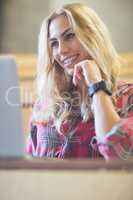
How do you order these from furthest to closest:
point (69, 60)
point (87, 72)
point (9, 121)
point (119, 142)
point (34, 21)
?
point (34, 21)
point (69, 60)
point (87, 72)
point (119, 142)
point (9, 121)

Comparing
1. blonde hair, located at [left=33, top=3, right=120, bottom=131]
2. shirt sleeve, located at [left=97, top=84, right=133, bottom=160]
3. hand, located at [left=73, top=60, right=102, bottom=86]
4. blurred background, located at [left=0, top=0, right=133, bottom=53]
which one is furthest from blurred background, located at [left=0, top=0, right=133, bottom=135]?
shirt sleeve, located at [left=97, top=84, right=133, bottom=160]

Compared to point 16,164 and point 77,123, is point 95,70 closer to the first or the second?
point 77,123

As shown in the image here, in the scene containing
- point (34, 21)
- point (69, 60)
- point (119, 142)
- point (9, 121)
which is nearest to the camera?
point (9, 121)

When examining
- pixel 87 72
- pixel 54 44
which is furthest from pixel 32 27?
pixel 87 72

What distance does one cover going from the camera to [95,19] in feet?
3.75

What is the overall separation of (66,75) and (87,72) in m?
0.14

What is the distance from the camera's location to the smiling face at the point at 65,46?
41.8 inches

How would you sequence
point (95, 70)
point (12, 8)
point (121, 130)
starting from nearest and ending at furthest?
1. point (121, 130)
2. point (95, 70)
3. point (12, 8)

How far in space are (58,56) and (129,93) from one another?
21cm

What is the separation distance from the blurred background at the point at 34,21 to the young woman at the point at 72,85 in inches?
10.9

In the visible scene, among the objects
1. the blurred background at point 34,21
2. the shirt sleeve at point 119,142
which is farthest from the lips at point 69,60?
the blurred background at point 34,21

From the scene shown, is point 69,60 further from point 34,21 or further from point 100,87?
point 34,21

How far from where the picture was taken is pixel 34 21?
4.91 feet

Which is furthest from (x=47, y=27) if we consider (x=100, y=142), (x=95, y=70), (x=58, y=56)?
(x=100, y=142)
